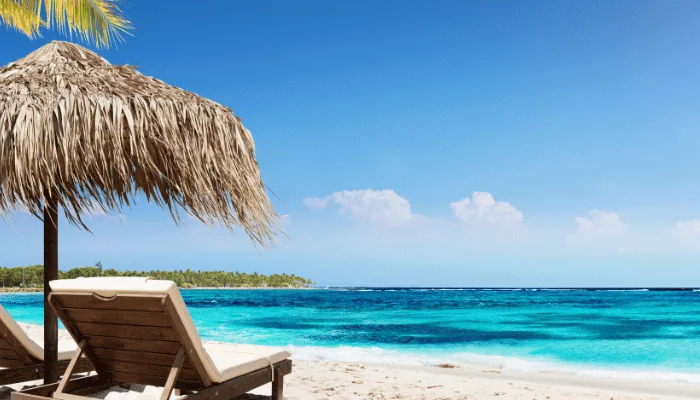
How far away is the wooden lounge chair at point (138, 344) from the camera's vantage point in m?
2.44

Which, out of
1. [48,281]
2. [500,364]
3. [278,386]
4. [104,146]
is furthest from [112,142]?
[500,364]

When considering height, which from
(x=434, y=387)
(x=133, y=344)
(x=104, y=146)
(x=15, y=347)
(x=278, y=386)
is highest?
(x=104, y=146)

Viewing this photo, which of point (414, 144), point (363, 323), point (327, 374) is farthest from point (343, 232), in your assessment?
point (327, 374)

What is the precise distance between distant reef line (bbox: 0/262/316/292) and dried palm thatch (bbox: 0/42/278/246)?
63014 mm

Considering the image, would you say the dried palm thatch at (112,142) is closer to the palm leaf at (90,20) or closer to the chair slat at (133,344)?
the chair slat at (133,344)

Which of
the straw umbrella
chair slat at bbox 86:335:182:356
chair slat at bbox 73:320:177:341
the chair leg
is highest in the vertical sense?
the straw umbrella

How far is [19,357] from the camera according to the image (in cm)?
337

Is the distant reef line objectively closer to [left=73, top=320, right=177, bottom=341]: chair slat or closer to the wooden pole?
the wooden pole

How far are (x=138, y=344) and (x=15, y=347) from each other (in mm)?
1137

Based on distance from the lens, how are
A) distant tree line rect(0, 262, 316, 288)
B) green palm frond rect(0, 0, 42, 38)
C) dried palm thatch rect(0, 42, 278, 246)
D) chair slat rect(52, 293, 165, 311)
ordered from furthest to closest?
distant tree line rect(0, 262, 316, 288), green palm frond rect(0, 0, 42, 38), dried palm thatch rect(0, 42, 278, 246), chair slat rect(52, 293, 165, 311)

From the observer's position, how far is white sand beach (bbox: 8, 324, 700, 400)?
450 centimetres

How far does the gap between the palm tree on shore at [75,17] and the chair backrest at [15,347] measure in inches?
201

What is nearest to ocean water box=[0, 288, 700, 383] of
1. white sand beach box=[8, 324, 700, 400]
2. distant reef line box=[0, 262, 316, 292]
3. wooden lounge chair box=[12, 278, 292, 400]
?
white sand beach box=[8, 324, 700, 400]

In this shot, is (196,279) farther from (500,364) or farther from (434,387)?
(434,387)
